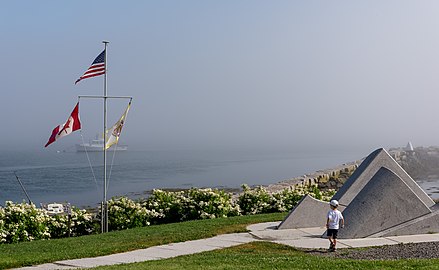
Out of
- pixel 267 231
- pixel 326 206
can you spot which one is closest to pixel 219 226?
pixel 267 231

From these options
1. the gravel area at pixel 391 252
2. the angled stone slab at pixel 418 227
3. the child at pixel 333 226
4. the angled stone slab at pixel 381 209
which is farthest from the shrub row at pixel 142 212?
the gravel area at pixel 391 252

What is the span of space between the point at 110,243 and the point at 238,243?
2972 mm

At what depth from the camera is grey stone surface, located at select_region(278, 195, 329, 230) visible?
15.2 metres

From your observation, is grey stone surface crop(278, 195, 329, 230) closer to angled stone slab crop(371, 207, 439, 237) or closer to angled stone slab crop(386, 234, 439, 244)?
angled stone slab crop(371, 207, 439, 237)

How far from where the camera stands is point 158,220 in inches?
779

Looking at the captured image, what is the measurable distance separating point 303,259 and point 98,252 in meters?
4.41

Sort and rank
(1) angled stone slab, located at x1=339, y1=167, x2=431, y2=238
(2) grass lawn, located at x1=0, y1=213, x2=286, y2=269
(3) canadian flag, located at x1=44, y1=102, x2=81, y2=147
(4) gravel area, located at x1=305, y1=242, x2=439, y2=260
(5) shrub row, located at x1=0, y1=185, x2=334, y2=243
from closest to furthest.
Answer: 1. (4) gravel area, located at x1=305, y1=242, x2=439, y2=260
2. (2) grass lawn, located at x1=0, y1=213, x2=286, y2=269
3. (1) angled stone slab, located at x1=339, y1=167, x2=431, y2=238
4. (5) shrub row, located at x1=0, y1=185, x2=334, y2=243
5. (3) canadian flag, located at x1=44, y1=102, x2=81, y2=147

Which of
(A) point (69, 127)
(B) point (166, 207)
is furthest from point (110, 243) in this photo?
(B) point (166, 207)

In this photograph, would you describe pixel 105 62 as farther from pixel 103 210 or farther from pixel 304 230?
pixel 304 230

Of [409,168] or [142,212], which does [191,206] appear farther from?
[409,168]

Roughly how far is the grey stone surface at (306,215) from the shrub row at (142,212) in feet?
16.1

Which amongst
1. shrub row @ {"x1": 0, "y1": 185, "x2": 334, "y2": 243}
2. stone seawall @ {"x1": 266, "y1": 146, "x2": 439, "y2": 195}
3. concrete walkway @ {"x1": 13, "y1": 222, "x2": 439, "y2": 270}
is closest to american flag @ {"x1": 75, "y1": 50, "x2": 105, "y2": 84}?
shrub row @ {"x1": 0, "y1": 185, "x2": 334, "y2": 243}

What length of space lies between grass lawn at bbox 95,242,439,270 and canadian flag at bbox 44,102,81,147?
318 inches

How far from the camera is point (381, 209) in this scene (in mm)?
13641
